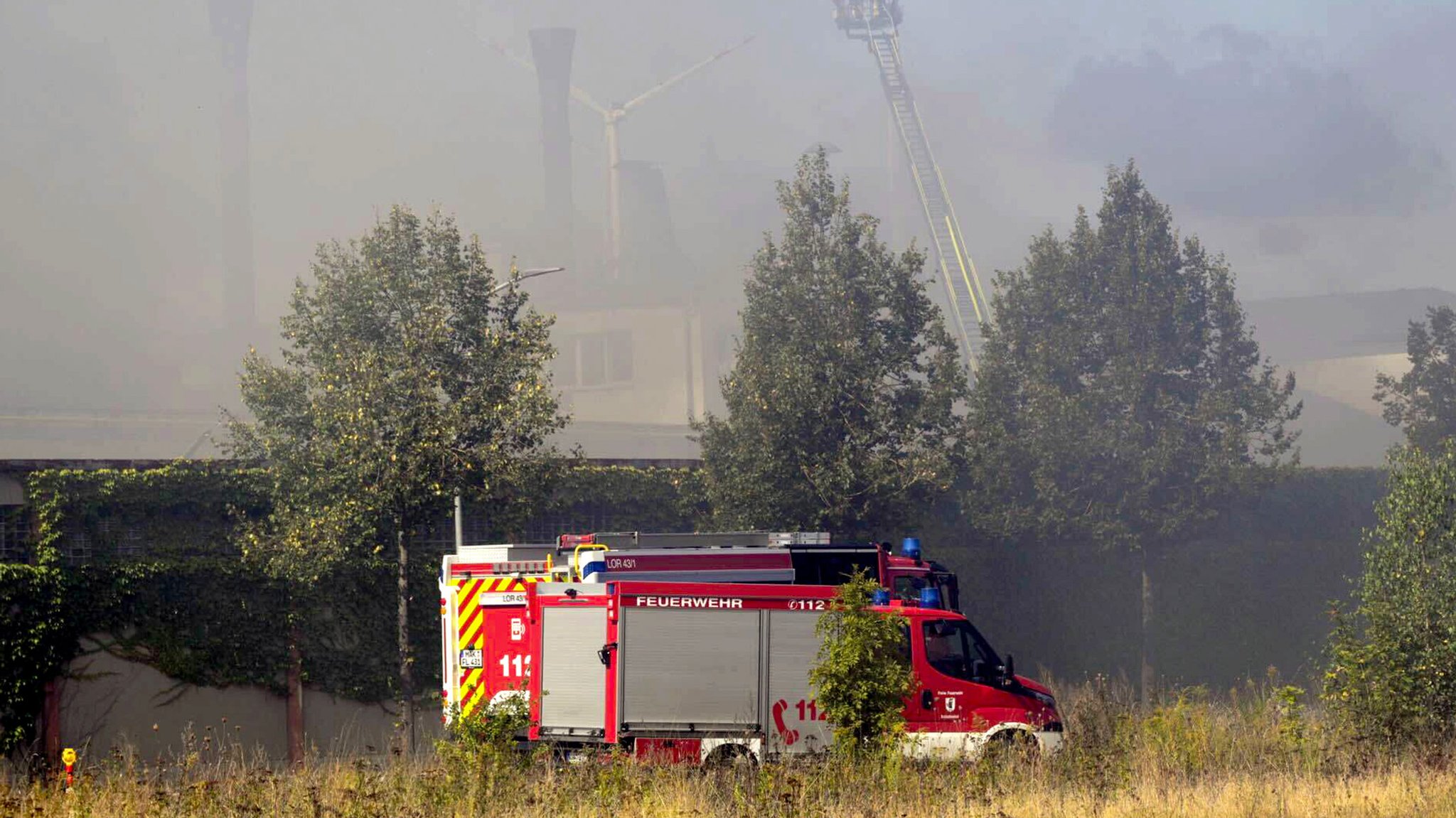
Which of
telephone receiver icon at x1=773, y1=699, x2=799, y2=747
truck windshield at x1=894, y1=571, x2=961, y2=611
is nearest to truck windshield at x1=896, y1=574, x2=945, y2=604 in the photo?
truck windshield at x1=894, y1=571, x2=961, y2=611

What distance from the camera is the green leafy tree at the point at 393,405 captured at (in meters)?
21.2

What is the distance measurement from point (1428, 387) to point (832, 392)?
87.2 ft

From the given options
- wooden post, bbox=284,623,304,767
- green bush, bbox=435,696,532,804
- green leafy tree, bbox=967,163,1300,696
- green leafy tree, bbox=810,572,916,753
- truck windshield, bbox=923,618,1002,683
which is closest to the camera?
green bush, bbox=435,696,532,804

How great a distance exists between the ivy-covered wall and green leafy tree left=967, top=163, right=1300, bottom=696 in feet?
41.4

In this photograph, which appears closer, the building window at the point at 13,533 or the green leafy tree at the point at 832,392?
the building window at the point at 13,533

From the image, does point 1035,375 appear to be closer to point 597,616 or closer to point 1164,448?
point 1164,448

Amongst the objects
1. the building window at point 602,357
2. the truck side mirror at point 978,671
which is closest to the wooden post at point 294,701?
the truck side mirror at point 978,671

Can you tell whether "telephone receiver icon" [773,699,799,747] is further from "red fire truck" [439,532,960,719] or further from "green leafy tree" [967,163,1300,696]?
"green leafy tree" [967,163,1300,696]

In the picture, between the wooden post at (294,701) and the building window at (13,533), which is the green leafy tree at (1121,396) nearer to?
the wooden post at (294,701)

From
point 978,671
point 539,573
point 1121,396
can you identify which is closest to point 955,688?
point 978,671

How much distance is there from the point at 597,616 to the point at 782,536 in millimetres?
4119

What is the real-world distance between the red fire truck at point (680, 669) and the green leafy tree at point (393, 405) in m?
6.27

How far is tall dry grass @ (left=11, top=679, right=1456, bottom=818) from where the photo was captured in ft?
37.1

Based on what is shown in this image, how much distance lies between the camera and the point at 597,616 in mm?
15375
